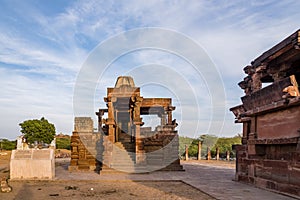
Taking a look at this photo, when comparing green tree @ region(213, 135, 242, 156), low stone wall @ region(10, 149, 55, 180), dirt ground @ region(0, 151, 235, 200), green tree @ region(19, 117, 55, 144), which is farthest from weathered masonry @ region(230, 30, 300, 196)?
green tree @ region(19, 117, 55, 144)

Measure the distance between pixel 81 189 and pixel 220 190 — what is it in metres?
4.17

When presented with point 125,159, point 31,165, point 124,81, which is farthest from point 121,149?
point 31,165

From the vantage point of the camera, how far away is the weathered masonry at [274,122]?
24.2 feet

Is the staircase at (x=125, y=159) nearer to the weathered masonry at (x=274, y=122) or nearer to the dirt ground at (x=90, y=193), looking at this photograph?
the dirt ground at (x=90, y=193)

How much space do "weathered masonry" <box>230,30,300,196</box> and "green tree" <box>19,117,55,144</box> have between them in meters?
32.8

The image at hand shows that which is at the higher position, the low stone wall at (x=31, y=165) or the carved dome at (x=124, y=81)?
the carved dome at (x=124, y=81)

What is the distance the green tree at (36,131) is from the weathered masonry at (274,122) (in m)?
32.8

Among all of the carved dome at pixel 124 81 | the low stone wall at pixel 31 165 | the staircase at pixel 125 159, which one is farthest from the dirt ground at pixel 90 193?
the carved dome at pixel 124 81

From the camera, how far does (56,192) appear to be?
8602 millimetres

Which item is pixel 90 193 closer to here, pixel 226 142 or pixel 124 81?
pixel 124 81

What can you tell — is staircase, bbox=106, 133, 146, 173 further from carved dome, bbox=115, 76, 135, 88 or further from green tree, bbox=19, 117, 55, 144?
green tree, bbox=19, 117, 55, 144

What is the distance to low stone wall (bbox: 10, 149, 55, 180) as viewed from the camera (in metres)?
11.3

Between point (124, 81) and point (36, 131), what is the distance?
2269 cm

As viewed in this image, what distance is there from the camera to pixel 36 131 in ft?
127
